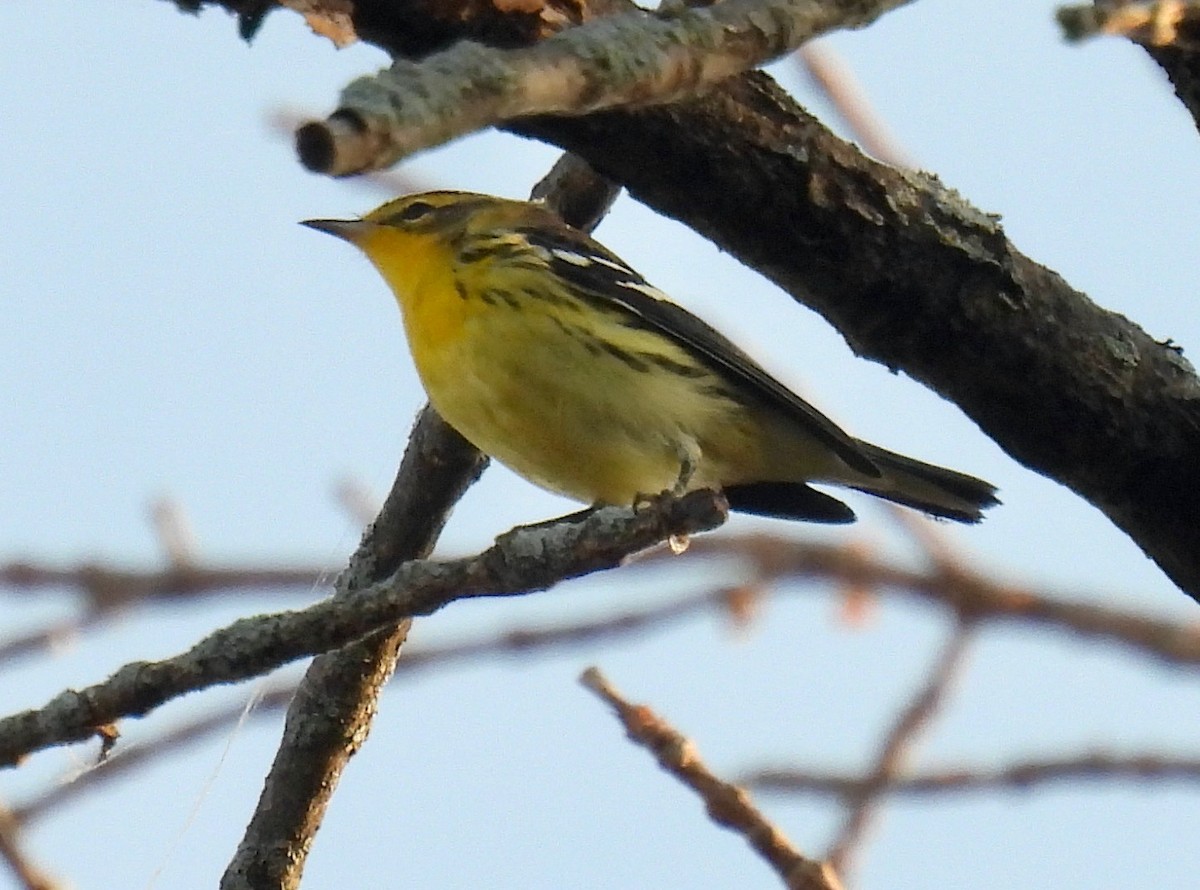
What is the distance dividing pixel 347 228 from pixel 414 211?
0.73 ft

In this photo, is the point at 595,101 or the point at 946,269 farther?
the point at 946,269

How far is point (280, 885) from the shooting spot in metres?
3.76

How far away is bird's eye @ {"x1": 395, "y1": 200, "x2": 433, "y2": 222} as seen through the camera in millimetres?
5488

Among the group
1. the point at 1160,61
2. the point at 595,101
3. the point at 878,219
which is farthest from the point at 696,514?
the point at 1160,61

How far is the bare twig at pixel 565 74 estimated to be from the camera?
1820 mm

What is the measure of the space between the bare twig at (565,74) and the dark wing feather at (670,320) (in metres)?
2.00

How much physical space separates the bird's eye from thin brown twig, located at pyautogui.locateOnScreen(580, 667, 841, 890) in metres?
2.84

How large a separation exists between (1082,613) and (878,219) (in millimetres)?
1582

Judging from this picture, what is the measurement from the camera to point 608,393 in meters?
4.34

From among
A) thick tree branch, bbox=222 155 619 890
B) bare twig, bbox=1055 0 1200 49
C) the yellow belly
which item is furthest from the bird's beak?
bare twig, bbox=1055 0 1200 49

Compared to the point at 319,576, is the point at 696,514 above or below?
above

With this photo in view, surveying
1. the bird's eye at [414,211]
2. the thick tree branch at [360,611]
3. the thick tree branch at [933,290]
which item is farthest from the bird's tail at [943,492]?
the bird's eye at [414,211]

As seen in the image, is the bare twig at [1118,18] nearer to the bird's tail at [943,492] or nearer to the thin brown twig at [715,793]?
the thin brown twig at [715,793]

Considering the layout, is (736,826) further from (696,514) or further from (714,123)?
(714,123)
